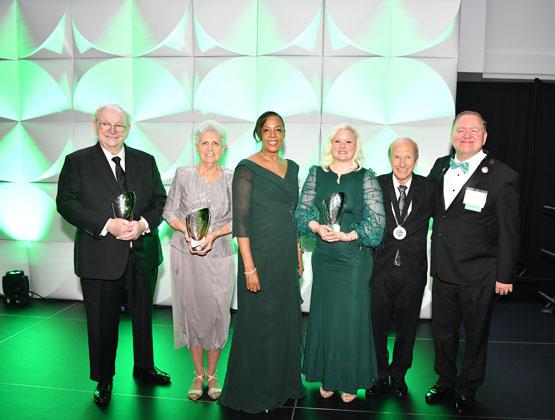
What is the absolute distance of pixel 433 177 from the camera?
3.22 meters

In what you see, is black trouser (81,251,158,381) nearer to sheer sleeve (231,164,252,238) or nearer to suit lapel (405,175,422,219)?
sheer sleeve (231,164,252,238)

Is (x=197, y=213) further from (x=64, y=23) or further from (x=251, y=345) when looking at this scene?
(x=64, y=23)

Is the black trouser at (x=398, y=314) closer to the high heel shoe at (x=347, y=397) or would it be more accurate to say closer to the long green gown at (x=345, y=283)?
the long green gown at (x=345, y=283)

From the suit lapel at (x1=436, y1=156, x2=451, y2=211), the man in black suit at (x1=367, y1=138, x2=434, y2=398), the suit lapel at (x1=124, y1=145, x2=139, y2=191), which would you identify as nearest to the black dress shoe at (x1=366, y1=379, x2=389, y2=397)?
the man in black suit at (x1=367, y1=138, x2=434, y2=398)

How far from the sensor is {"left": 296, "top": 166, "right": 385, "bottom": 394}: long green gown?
293 centimetres

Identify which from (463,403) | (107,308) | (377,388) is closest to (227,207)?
(107,308)

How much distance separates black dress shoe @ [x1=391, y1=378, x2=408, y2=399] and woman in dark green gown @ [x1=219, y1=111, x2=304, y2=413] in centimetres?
77

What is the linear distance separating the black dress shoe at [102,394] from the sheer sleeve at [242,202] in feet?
4.49

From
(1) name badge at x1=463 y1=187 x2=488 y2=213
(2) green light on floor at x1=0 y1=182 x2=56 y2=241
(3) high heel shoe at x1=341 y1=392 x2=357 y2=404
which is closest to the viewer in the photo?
(1) name badge at x1=463 y1=187 x2=488 y2=213

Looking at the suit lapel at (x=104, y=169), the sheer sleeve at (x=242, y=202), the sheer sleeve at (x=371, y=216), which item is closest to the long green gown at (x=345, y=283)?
the sheer sleeve at (x=371, y=216)

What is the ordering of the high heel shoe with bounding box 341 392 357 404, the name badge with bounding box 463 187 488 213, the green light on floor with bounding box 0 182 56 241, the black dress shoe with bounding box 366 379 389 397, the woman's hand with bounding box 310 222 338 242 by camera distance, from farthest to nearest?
the green light on floor with bounding box 0 182 56 241 < the black dress shoe with bounding box 366 379 389 397 < the high heel shoe with bounding box 341 392 357 404 < the name badge with bounding box 463 187 488 213 < the woman's hand with bounding box 310 222 338 242

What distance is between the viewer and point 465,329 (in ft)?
10.2

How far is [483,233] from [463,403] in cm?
108

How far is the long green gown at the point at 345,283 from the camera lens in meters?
2.93
